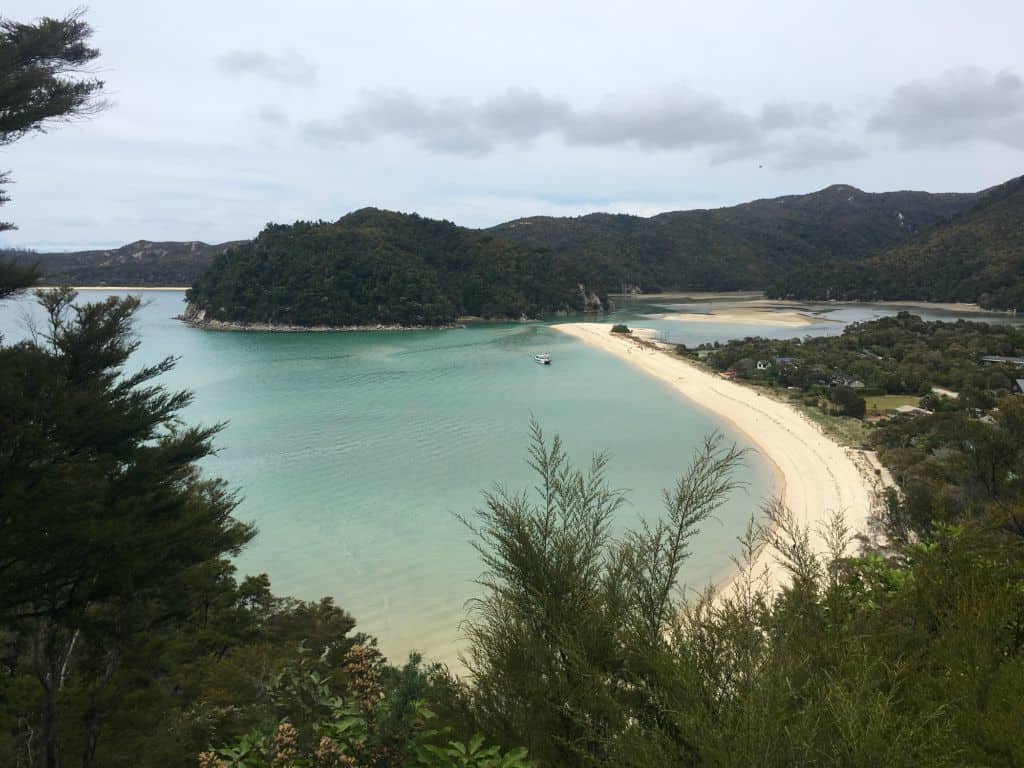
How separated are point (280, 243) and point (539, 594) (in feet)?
311

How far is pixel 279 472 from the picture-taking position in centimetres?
2225

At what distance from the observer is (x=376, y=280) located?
83.1m

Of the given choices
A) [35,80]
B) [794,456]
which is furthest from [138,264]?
[35,80]

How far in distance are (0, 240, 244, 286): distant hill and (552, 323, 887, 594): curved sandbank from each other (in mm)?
125671

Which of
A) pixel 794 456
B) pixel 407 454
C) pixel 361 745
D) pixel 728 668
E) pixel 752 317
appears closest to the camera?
pixel 361 745

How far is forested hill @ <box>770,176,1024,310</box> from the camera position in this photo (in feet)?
305

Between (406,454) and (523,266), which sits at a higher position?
(523,266)

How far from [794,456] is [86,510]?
2280 centimetres

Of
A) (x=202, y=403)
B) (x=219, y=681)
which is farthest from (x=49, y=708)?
(x=202, y=403)

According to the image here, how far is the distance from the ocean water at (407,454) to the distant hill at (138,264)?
104 metres

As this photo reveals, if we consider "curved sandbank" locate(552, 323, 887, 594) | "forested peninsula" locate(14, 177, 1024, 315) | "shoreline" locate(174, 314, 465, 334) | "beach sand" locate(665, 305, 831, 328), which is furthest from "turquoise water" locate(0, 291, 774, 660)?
"beach sand" locate(665, 305, 831, 328)

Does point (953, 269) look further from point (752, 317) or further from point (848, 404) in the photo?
point (848, 404)

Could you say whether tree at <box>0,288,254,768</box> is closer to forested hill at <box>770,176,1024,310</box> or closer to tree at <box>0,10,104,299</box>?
tree at <box>0,10,104,299</box>

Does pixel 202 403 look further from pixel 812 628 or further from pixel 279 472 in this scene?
pixel 812 628
